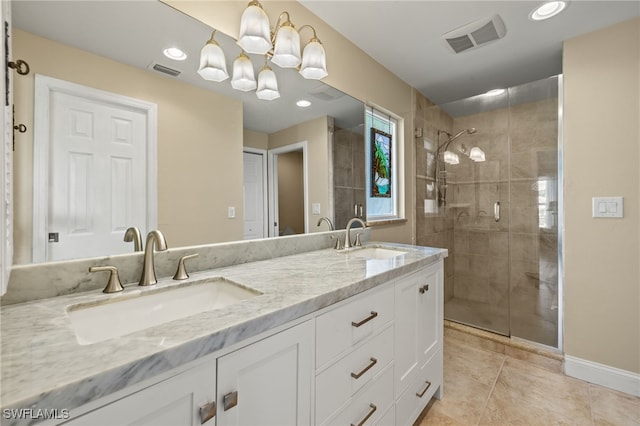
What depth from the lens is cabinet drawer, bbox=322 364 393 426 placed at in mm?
959

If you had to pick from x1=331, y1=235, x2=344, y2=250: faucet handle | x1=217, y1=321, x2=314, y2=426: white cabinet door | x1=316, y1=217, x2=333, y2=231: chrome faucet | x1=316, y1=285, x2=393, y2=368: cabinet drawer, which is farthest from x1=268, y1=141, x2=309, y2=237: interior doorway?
x1=217, y1=321, x2=314, y2=426: white cabinet door

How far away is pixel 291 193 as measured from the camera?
163cm

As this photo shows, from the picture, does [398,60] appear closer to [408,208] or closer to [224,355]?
[408,208]

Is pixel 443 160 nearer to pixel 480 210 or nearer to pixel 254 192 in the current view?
pixel 480 210

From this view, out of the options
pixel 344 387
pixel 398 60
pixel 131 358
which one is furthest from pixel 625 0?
pixel 131 358

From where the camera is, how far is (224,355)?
62 cm

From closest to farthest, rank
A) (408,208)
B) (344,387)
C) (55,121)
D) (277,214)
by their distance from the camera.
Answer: (55,121) < (344,387) < (277,214) < (408,208)

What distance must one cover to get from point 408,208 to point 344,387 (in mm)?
1968

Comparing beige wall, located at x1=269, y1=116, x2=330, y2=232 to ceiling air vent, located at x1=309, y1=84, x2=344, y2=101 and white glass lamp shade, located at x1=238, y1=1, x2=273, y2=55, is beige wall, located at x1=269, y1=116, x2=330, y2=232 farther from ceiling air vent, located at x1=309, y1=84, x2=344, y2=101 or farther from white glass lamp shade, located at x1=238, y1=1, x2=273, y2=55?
white glass lamp shade, located at x1=238, y1=1, x2=273, y2=55

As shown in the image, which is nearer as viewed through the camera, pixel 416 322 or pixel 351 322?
pixel 351 322

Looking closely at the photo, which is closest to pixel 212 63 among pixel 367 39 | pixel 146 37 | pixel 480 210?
pixel 146 37

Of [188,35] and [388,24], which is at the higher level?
[388,24]

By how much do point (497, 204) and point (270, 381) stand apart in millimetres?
2829

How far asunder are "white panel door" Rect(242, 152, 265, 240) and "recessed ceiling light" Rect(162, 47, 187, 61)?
18.2 inches
